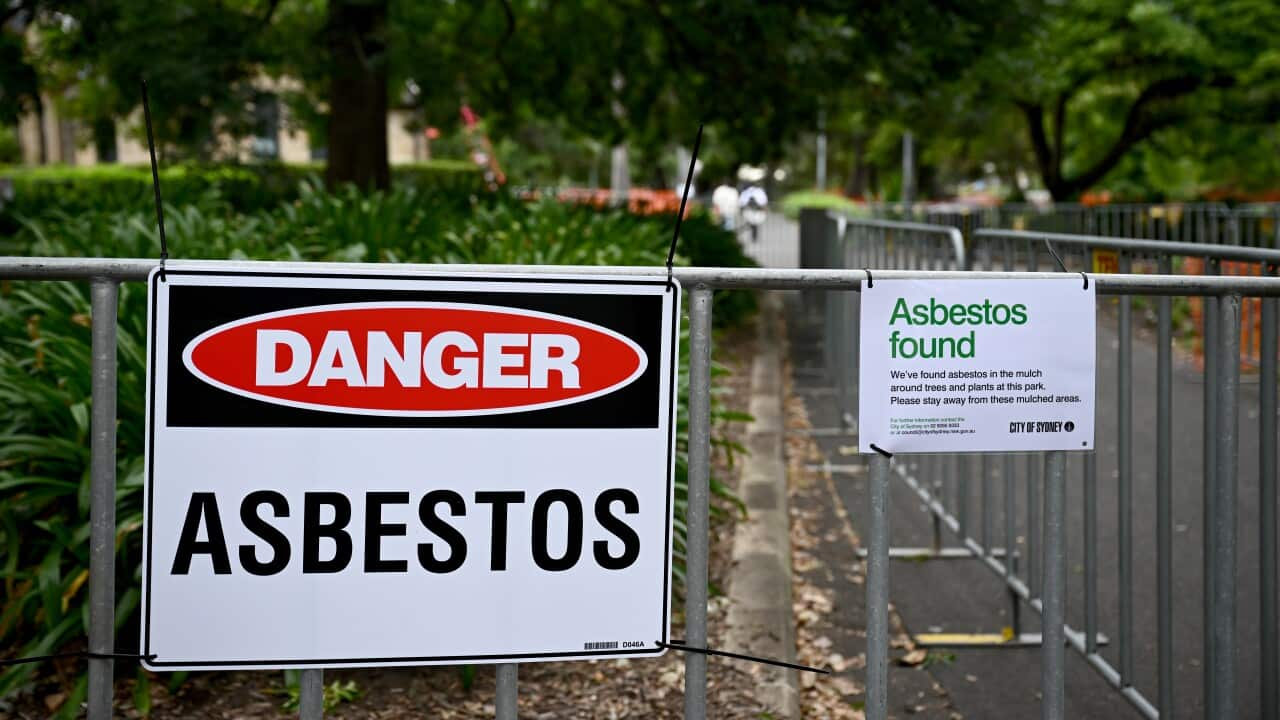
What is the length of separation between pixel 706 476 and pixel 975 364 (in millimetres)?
649

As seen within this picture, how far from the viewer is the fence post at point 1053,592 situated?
10.4 feet

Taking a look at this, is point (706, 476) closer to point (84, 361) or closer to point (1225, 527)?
point (1225, 527)

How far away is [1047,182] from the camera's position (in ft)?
111

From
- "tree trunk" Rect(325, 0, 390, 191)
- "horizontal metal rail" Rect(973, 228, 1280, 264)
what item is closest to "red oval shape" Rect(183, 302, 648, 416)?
"horizontal metal rail" Rect(973, 228, 1280, 264)

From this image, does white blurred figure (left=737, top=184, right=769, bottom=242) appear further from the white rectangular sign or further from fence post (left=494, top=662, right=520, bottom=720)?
fence post (left=494, top=662, right=520, bottom=720)

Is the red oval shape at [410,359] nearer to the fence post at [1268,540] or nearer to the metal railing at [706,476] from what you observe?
the metal railing at [706,476]

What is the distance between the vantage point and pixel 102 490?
2840 mm

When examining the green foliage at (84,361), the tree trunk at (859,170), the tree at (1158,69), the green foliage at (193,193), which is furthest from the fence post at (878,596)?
the tree trunk at (859,170)

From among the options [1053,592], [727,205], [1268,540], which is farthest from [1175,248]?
[727,205]

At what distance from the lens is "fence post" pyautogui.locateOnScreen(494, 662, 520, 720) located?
2.93 meters

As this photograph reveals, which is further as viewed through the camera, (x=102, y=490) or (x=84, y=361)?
(x=84, y=361)

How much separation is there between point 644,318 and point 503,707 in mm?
868

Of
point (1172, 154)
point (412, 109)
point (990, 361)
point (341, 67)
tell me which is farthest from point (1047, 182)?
point (990, 361)

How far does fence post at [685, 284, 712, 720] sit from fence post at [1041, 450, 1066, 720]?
806 millimetres
